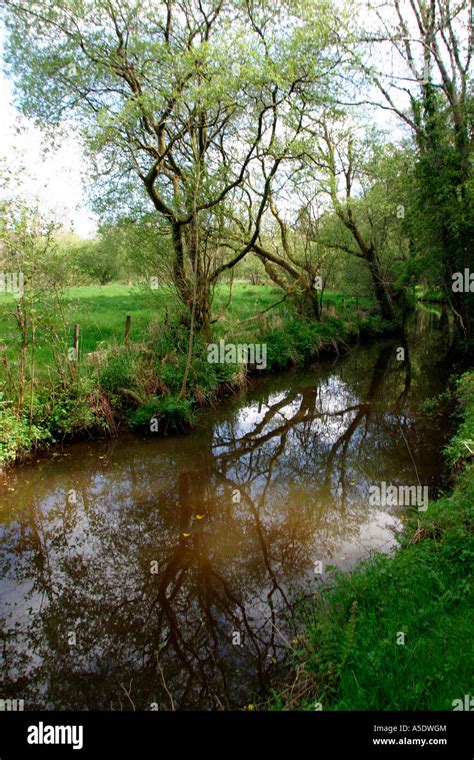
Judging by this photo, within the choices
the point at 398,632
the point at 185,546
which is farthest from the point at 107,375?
the point at 398,632

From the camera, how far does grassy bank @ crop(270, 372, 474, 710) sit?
2.92 metres

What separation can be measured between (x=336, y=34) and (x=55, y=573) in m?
16.3

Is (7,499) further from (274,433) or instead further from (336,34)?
(336,34)

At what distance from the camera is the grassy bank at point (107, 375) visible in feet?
27.4

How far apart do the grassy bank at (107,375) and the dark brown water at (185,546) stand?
0.63 meters

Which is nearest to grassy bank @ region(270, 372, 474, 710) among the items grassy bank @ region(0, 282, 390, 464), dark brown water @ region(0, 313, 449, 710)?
dark brown water @ region(0, 313, 449, 710)

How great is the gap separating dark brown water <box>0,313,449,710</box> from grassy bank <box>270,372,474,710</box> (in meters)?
0.51

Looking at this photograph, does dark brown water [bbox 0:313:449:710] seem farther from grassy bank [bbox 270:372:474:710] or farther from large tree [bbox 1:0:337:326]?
large tree [bbox 1:0:337:326]

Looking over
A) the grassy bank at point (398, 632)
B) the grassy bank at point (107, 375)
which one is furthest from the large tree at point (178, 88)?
the grassy bank at point (398, 632)

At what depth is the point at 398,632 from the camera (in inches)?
131

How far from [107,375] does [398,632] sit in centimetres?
846

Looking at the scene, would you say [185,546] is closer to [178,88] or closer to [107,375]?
[107,375]

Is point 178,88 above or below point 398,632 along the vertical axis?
above

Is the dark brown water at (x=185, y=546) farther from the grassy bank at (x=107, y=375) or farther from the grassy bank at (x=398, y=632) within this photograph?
the grassy bank at (x=107, y=375)
